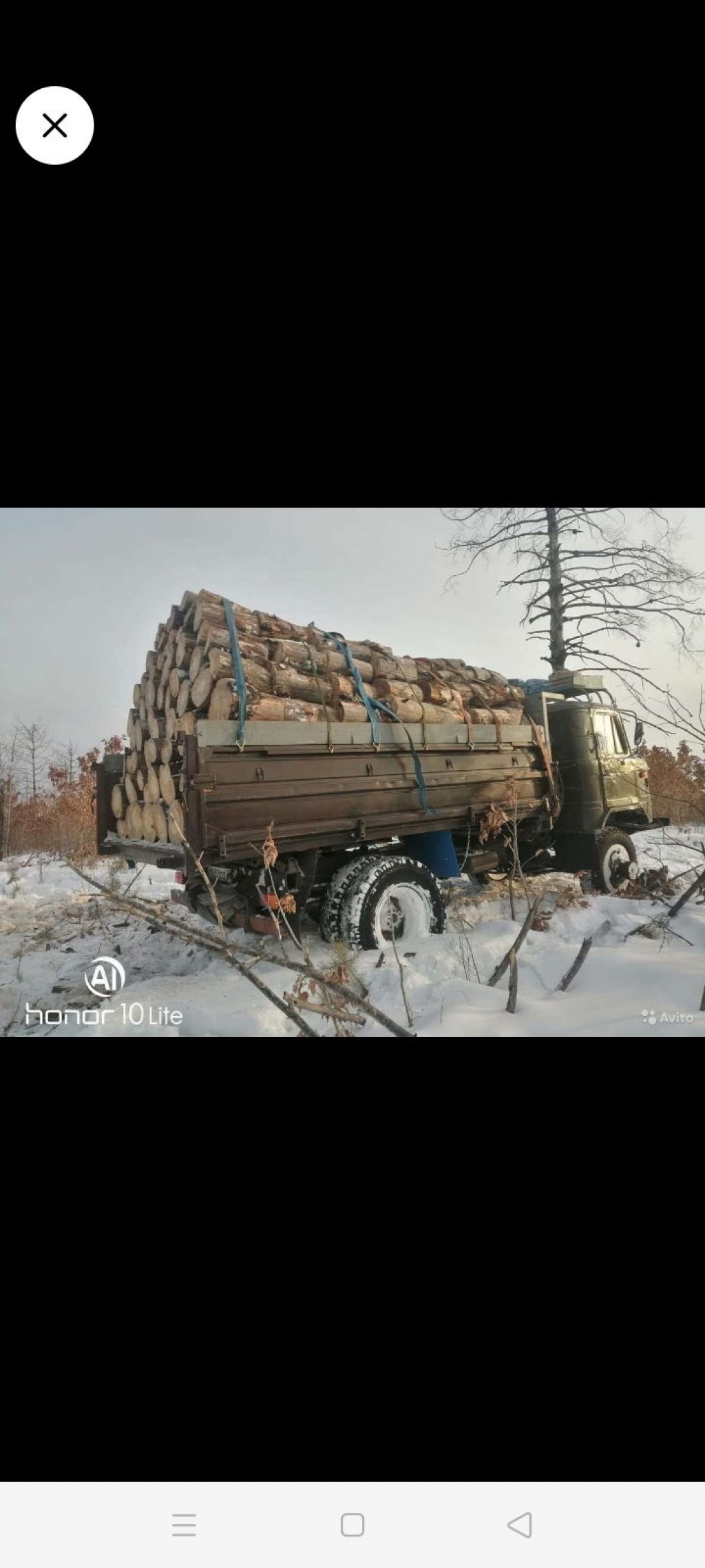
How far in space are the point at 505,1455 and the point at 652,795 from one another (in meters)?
2.92

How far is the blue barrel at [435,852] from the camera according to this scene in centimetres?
326

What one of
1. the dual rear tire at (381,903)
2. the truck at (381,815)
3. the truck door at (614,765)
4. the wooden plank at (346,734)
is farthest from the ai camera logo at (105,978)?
the truck door at (614,765)

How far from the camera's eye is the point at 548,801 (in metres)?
3.70

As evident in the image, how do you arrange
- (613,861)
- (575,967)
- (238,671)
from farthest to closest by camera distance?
(613,861) < (238,671) < (575,967)

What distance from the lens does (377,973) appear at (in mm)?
2436

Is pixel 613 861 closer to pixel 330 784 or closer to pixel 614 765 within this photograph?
pixel 614 765

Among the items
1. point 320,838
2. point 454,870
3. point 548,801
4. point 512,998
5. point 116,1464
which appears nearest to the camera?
point 116,1464

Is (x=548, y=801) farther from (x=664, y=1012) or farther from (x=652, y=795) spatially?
(x=664, y=1012)
